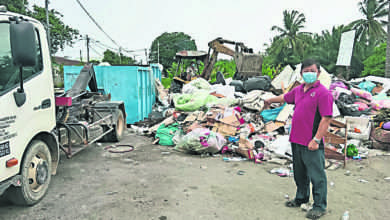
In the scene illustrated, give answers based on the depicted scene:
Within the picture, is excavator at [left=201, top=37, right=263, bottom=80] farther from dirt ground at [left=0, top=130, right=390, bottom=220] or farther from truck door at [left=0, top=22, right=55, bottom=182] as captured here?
truck door at [left=0, top=22, right=55, bottom=182]

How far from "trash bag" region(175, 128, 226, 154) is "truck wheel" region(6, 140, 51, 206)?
104 inches

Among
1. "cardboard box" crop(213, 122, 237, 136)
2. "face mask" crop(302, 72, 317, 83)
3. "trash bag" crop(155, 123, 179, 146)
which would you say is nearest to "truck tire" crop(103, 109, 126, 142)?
"trash bag" crop(155, 123, 179, 146)

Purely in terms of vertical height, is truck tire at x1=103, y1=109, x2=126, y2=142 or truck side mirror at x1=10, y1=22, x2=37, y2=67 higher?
truck side mirror at x1=10, y1=22, x2=37, y2=67

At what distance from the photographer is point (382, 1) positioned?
76.7 ft

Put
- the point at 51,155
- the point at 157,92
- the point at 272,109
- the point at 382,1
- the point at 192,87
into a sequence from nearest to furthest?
1. the point at 51,155
2. the point at 272,109
3. the point at 192,87
4. the point at 157,92
5. the point at 382,1

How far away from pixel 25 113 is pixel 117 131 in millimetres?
3700

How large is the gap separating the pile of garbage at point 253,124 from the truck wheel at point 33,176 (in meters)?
2.71

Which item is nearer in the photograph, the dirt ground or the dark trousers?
the dark trousers

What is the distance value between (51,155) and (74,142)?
861 millimetres

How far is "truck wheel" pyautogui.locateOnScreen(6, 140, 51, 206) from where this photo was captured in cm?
299

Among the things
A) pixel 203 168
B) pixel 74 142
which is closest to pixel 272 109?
pixel 203 168

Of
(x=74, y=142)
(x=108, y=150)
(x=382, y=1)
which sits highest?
(x=382, y=1)

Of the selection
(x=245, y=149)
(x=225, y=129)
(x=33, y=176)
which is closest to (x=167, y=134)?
(x=225, y=129)

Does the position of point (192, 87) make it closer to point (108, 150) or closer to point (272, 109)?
point (272, 109)
